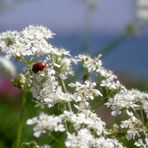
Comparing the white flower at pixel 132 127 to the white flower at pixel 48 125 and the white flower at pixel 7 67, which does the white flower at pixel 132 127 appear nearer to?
the white flower at pixel 48 125

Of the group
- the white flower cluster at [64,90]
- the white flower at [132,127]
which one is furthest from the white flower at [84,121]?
the white flower at [132,127]

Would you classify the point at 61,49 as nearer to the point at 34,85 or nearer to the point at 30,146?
the point at 34,85

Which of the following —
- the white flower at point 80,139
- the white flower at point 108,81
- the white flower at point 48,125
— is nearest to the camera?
the white flower at point 80,139

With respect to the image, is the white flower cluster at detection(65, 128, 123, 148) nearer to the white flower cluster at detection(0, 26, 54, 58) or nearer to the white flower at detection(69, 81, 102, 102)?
the white flower at detection(69, 81, 102, 102)

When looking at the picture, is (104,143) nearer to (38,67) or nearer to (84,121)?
(84,121)

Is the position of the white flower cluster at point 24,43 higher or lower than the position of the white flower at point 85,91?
higher

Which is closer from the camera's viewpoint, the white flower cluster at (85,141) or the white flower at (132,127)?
the white flower cluster at (85,141)

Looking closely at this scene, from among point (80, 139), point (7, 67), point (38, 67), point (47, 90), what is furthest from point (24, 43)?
point (7, 67)

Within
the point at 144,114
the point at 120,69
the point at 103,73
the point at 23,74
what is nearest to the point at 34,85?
the point at 23,74

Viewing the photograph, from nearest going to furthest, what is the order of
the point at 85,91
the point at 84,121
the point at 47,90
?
1. the point at 84,121
2. the point at 47,90
3. the point at 85,91
